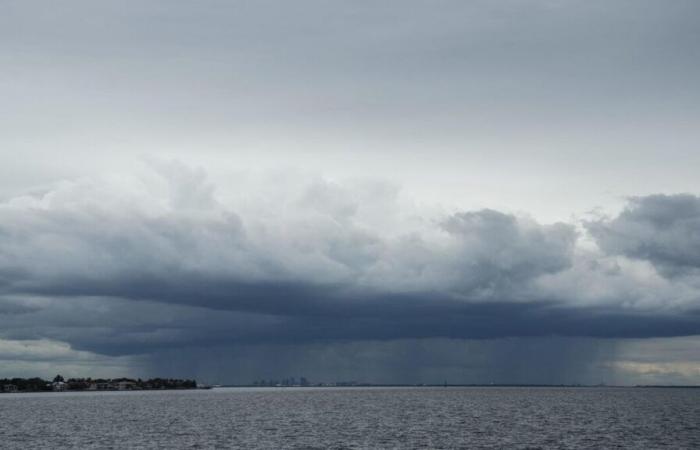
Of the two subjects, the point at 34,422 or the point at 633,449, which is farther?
the point at 34,422

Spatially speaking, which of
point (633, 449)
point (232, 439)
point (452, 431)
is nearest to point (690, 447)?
point (633, 449)

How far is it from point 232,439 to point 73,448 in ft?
90.7

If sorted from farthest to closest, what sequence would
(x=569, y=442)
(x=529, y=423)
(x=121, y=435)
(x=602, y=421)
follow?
(x=602, y=421)
(x=529, y=423)
(x=121, y=435)
(x=569, y=442)

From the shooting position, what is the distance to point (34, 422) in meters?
198

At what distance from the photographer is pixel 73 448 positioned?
12662 cm

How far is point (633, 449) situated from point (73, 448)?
9029 centimetres

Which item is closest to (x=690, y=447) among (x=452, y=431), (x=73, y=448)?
(x=452, y=431)

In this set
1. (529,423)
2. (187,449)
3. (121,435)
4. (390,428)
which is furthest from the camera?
(529,423)

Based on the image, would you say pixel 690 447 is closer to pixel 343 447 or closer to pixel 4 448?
pixel 343 447

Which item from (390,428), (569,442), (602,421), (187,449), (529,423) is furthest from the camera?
(602,421)

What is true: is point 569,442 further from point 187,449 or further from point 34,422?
point 34,422

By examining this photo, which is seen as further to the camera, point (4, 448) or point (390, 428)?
point (390, 428)

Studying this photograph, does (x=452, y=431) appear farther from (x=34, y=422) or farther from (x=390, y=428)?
(x=34, y=422)

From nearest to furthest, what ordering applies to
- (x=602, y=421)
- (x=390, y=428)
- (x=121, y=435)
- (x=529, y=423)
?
(x=121, y=435) < (x=390, y=428) < (x=529, y=423) < (x=602, y=421)
